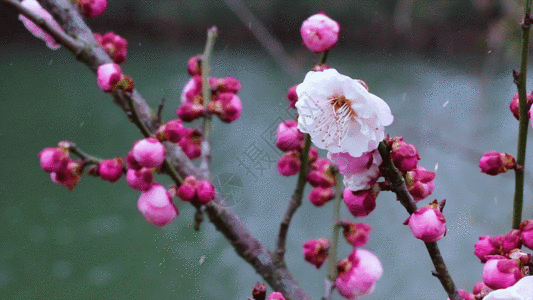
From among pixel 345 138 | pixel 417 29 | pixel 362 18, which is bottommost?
pixel 345 138

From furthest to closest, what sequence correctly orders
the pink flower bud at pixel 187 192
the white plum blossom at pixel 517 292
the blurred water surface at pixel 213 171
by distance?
the blurred water surface at pixel 213 171, the pink flower bud at pixel 187 192, the white plum blossom at pixel 517 292

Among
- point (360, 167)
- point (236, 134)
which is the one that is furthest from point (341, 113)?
point (236, 134)

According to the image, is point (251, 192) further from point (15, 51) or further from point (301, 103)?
point (15, 51)

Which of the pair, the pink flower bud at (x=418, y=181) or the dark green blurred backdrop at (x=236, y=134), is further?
the dark green blurred backdrop at (x=236, y=134)

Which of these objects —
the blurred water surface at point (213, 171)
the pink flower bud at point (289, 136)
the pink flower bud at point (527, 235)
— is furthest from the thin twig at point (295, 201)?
the blurred water surface at point (213, 171)

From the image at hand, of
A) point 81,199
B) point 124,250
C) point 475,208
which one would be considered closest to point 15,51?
point 81,199

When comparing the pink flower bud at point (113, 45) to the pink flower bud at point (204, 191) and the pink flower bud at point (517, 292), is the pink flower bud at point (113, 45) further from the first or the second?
the pink flower bud at point (517, 292)
